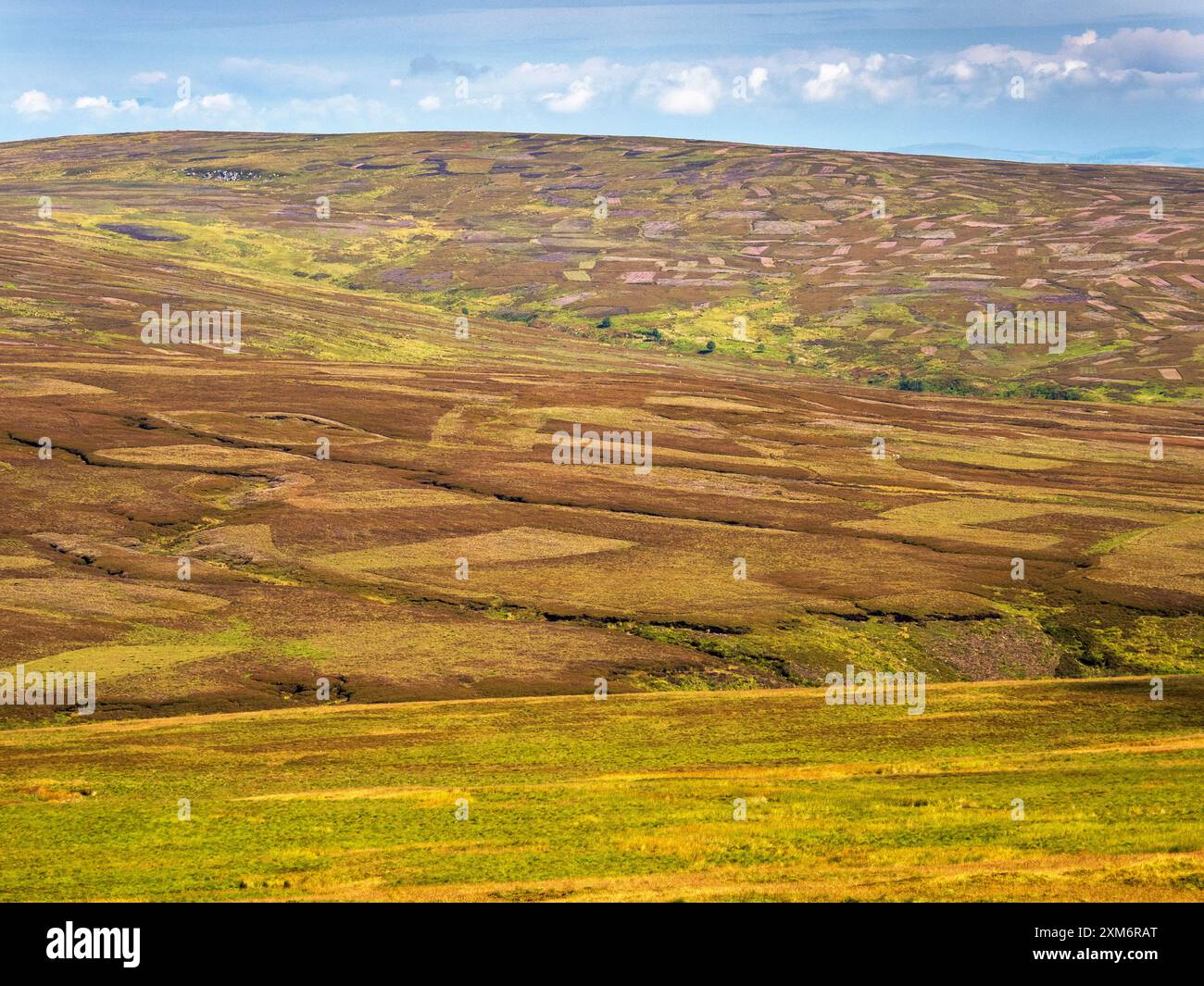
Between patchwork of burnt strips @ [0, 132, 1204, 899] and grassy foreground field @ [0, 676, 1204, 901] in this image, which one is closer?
grassy foreground field @ [0, 676, 1204, 901]

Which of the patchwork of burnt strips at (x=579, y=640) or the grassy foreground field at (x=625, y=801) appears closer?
the grassy foreground field at (x=625, y=801)

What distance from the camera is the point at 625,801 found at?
4400 cm

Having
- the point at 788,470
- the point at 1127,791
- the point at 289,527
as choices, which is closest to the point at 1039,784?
the point at 1127,791

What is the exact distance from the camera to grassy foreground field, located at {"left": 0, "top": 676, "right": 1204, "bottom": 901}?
33.6m

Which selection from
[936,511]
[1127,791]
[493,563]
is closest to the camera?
[1127,791]

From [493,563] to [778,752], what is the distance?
46.6 meters

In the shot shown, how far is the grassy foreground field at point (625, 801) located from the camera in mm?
33594

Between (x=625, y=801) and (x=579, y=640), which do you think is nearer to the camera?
(x=625, y=801)

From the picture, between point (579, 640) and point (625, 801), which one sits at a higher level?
point (579, 640)

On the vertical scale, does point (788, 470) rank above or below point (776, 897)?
above

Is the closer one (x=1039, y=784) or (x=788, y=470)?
(x=1039, y=784)
